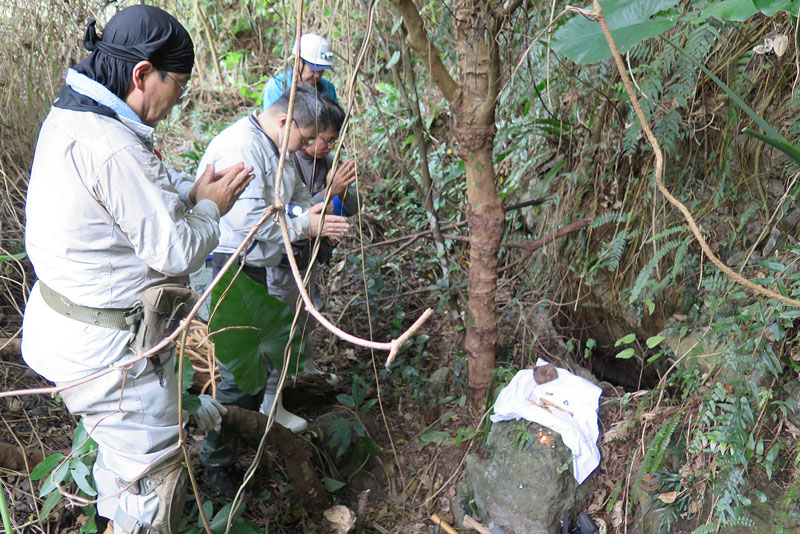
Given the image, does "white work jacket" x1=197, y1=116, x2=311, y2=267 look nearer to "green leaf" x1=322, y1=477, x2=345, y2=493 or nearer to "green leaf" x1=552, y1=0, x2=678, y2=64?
"green leaf" x1=322, y1=477, x2=345, y2=493

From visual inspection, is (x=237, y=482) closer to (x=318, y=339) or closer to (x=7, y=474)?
(x=7, y=474)

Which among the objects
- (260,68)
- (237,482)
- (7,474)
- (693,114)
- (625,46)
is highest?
(260,68)

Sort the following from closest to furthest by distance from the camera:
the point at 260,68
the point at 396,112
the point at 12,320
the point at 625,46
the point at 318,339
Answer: the point at 625,46, the point at 12,320, the point at 318,339, the point at 396,112, the point at 260,68

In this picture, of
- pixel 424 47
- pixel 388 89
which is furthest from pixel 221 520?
pixel 388 89

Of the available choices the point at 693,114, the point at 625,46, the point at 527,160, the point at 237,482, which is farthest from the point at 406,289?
the point at 625,46

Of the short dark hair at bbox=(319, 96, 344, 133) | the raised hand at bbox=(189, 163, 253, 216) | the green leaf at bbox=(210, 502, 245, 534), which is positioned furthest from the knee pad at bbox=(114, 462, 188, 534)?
the short dark hair at bbox=(319, 96, 344, 133)

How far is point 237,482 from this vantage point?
2.78 meters

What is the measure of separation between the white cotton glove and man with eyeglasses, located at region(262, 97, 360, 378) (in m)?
0.58

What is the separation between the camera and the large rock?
2537 millimetres

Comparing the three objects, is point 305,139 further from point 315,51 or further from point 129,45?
point 129,45

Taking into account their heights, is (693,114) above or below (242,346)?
above

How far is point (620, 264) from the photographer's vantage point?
3031 mm

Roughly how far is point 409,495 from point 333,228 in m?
1.51

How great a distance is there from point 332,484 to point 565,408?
1253mm
